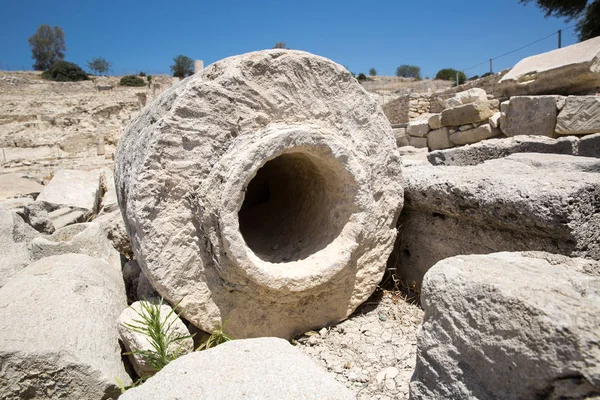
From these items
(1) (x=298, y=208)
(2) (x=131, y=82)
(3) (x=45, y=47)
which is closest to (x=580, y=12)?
(1) (x=298, y=208)

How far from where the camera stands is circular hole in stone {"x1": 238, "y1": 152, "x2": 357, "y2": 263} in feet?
8.38

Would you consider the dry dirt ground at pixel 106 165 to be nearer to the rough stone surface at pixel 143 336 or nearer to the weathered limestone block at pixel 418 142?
the rough stone surface at pixel 143 336

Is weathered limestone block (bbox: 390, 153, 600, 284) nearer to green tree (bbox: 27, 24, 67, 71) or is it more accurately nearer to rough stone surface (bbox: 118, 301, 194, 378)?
rough stone surface (bbox: 118, 301, 194, 378)

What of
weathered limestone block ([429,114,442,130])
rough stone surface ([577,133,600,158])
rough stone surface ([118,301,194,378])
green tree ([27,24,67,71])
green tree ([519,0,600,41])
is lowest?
rough stone surface ([118,301,194,378])

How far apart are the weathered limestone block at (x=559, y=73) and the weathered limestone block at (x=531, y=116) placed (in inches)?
18.2

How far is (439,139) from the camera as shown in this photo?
23.1 ft

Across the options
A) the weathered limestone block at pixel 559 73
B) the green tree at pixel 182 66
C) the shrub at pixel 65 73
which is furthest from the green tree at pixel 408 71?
the weathered limestone block at pixel 559 73

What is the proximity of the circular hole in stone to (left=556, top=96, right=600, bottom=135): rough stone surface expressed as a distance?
Answer: 3141 millimetres

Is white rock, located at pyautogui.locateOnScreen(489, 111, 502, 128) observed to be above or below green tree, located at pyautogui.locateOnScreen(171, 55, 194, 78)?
below

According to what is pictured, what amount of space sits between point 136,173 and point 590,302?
1.97 metres

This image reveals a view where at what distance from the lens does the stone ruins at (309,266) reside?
4.07ft

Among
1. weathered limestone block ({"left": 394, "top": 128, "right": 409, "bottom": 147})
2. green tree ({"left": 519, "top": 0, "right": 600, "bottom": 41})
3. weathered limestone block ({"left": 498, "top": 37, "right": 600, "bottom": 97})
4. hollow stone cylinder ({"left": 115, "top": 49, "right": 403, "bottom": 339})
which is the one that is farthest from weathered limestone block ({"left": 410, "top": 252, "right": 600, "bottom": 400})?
green tree ({"left": 519, "top": 0, "right": 600, "bottom": 41})

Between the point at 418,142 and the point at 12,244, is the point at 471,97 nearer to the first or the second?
the point at 418,142

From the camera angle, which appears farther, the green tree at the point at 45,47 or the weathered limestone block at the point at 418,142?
the green tree at the point at 45,47
